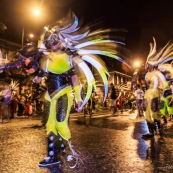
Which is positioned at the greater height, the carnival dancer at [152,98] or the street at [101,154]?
the carnival dancer at [152,98]

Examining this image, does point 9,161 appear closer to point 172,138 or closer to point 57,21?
point 57,21

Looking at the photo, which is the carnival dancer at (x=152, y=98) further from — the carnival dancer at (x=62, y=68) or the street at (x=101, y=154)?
the carnival dancer at (x=62, y=68)

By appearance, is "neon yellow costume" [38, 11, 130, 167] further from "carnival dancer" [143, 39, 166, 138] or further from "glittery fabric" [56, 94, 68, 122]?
"carnival dancer" [143, 39, 166, 138]

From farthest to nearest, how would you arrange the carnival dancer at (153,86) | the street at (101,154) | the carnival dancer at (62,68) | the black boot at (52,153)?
1. the carnival dancer at (153,86)
2. the carnival dancer at (62,68)
3. the black boot at (52,153)
4. the street at (101,154)

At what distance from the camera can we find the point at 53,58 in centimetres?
479

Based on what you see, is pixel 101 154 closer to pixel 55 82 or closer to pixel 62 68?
pixel 55 82

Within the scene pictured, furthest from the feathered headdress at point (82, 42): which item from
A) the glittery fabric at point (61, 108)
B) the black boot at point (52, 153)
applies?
the black boot at point (52, 153)

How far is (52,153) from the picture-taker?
15.4 ft

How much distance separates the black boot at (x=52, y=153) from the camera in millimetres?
4452

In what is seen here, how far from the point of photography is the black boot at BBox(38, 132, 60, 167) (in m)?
4.45

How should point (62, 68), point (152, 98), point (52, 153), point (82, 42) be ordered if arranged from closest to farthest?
point (52, 153) < point (62, 68) < point (82, 42) < point (152, 98)

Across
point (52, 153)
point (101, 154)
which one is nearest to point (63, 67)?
point (52, 153)

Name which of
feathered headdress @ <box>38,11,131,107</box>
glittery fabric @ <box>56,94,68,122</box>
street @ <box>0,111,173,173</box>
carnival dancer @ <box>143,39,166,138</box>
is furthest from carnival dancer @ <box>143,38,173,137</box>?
glittery fabric @ <box>56,94,68,122</box>

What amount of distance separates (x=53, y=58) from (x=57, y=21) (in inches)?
34.3
